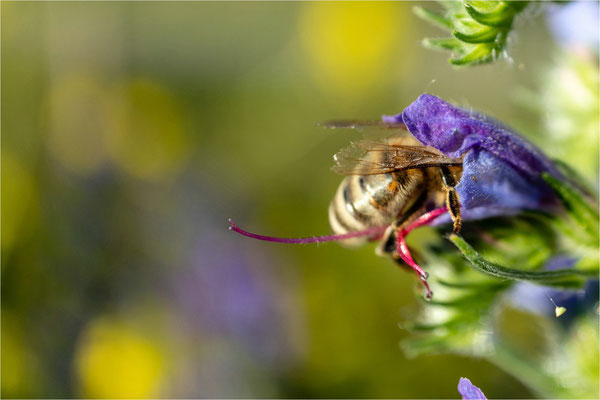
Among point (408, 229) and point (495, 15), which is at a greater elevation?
point (495, 15)

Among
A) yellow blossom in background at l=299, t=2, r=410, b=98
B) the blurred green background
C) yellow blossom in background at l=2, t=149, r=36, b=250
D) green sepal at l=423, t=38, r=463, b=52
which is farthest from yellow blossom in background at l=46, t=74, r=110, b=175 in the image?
green sepal at l=423, t=38, r=463, b=52

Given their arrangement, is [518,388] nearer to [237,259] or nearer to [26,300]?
[237,259]

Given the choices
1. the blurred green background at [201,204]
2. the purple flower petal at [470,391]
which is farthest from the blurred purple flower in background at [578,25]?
the purple flower petal at [470,391]

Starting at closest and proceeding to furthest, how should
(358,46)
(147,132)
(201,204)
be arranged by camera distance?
(201,204) → (147,132) → (358,46)

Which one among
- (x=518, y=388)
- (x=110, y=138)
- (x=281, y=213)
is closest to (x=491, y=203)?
(x=518, y=388)

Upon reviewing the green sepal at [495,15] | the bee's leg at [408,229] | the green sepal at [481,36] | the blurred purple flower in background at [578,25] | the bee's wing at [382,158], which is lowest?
the bee's leg at [408,229]

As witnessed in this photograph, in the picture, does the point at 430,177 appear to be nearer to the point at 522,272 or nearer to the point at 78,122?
the point at 522,272

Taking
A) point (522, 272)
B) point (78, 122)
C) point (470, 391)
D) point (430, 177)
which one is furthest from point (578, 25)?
Result: point (78, 122)

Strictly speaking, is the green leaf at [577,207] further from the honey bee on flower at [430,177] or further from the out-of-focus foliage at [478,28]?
the out-of-focus foliage at [478,28]
